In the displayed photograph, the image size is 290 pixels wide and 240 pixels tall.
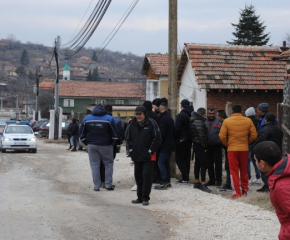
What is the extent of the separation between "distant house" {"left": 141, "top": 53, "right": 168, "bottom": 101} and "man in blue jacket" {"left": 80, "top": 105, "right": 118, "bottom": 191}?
23924 mm

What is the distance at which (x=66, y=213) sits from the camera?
9.48 m

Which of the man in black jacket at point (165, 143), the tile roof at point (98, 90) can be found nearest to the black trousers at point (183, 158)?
the man in black jacket at point (165, 143)

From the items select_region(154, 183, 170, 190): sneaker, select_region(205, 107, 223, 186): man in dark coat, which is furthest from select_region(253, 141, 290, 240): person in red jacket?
select_region(205, 107, 223, 186): man in dark coat

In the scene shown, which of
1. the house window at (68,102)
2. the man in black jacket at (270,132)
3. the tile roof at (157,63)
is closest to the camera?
the man in black jacket at (270,132)

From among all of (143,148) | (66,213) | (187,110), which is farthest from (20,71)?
(66,213)

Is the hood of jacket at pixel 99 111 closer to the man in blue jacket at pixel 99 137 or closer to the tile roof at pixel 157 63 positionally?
the man in blue jacket at pixel 99 137

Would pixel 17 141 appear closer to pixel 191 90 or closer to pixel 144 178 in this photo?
pixel 191 90

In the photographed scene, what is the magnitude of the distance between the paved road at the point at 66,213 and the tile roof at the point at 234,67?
354 inches

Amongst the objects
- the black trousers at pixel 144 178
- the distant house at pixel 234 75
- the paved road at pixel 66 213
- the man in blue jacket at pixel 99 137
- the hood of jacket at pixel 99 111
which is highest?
the distant house at pixel 234 75

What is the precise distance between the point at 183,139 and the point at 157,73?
23.9 m

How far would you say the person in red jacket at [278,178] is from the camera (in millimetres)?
4171

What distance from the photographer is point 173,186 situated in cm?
1281

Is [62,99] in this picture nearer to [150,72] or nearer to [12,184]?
[150,72]

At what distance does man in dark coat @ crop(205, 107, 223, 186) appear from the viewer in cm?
1259
